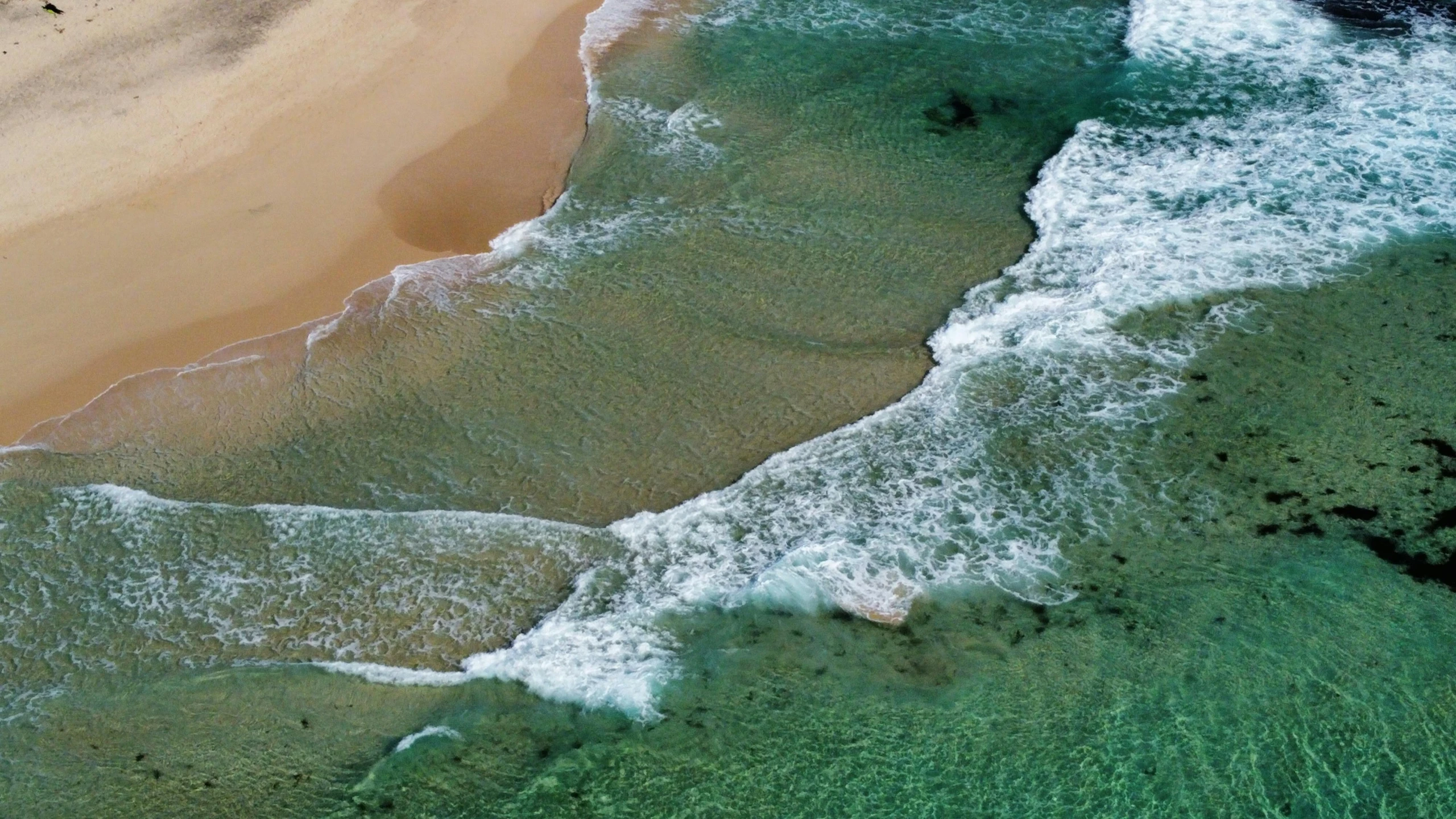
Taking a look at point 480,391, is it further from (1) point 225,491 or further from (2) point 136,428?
(2) point 136,428

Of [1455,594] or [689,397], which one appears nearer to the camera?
[1455,594]

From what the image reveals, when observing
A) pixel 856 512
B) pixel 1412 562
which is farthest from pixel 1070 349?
pixel 1412 562

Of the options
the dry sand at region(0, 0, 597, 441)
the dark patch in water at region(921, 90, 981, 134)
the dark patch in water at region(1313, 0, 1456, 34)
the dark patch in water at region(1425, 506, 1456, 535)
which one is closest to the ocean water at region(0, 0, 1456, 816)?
the dark patch in water at region(1425, 506, 1456, 535)

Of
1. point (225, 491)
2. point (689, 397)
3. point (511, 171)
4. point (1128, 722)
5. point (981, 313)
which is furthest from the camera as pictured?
point (511, 171)

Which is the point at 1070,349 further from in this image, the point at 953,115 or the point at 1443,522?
the point at 953,115

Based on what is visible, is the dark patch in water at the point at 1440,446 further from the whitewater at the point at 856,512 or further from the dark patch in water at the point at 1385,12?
the dark patch in water at the point at 1385,12

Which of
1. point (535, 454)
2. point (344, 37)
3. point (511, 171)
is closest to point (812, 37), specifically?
point (511, 171)
